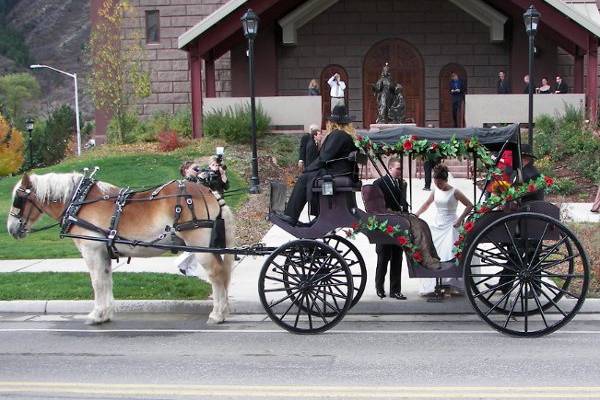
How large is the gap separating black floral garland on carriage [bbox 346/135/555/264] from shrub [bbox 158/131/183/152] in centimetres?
1625

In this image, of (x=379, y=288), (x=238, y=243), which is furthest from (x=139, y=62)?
(x=379, y=288)

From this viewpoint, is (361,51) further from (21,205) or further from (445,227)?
(21,205)

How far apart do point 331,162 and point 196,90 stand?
16.4 m

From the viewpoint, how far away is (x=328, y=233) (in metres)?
Result: 10.4

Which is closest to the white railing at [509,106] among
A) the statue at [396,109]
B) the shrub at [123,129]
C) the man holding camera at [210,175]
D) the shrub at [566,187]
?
the statue at [396,109]

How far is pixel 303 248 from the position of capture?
9977 millimetres

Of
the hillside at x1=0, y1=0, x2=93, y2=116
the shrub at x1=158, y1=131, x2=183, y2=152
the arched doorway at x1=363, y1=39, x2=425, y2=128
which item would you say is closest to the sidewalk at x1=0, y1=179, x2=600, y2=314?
the shrub at x1=158, y1=131, x2=183, y2=152

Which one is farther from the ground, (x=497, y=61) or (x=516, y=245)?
(x=497, y=61)

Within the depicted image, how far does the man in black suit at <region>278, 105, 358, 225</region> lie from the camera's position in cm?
1024

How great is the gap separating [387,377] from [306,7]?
74.9 feet

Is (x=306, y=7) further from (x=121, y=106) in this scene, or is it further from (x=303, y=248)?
(x=303, y=248)

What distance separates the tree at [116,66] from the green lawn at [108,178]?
7.30ft

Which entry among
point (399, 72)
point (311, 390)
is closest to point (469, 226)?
point (311, 390)

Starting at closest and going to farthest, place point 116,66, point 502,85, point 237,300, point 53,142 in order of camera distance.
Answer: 1. point 237,300
2. point 502,85
3. point 116,66
4. point 53,142
